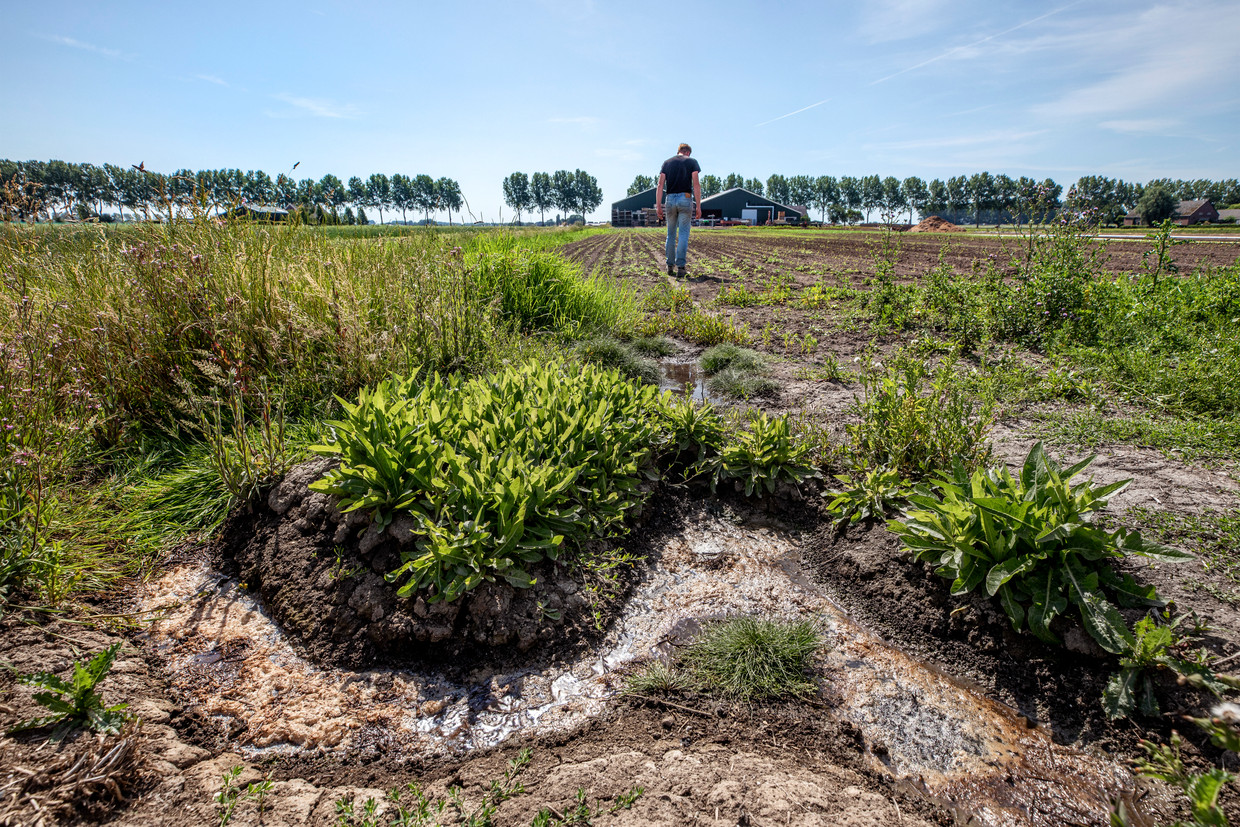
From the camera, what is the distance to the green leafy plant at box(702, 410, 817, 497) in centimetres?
335

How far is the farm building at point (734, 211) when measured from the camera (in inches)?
2746

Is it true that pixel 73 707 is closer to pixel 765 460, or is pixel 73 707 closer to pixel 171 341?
pixel 171 341

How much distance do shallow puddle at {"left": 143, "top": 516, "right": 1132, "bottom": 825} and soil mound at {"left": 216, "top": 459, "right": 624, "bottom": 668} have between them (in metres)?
0.10

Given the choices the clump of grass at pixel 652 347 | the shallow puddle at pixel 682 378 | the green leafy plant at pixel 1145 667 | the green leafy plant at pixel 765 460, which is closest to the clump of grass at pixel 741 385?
the shallow puddle at pixel 682 378

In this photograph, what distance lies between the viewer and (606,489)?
9.89 ft

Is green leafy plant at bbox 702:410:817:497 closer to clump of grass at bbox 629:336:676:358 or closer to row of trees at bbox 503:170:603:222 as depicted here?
clump of grass at bbox 629:336:676:358

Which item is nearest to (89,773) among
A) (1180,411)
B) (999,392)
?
(999,392)

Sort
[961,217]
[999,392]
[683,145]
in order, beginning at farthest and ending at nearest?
[961,217]
[683,145]
[999,392]

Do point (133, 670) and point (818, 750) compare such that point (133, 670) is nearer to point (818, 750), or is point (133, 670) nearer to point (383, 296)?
point (818, 750)

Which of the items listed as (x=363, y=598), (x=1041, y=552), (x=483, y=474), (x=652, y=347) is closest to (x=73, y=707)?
(x=363, y=598)

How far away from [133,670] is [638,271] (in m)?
12.3

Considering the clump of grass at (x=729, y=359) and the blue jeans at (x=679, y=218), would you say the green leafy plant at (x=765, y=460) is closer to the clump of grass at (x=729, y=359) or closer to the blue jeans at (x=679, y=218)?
the clump of grass at (x=729, y=359)

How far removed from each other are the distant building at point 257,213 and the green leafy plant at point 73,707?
13.4 feet

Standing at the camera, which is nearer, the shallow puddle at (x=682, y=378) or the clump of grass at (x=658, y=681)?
the clump of grass at (x=658, y=681)
